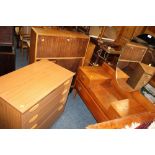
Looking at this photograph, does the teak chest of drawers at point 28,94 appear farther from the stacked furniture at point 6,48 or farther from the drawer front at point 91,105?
the drawer front at point 91,105

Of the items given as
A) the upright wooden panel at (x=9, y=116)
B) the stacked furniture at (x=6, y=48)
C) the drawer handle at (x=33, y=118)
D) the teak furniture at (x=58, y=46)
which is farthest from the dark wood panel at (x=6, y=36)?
the drawer handle at (x=33, y=118)

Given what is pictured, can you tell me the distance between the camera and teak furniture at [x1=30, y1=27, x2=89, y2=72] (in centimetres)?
204

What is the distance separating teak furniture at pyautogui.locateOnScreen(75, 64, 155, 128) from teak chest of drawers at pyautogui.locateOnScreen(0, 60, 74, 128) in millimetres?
604

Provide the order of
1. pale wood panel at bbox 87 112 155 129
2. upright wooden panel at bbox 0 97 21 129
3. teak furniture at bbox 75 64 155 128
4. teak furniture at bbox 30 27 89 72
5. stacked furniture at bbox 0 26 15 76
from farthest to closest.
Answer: teak furniture at bbox 30 27 89 72, teak furniture at bbox 75 64 155 128, stacked furniture at bbox 0 26 15 76, pale wood panel at bbox 87 112 155 129, upright wooden panel at bbox 0 97 21 129

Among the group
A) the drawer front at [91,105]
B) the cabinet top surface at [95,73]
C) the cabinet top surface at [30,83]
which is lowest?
the drawer front at [91,105]

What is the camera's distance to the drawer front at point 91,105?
2152 mm

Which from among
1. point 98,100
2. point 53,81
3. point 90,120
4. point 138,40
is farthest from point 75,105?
point 138,40

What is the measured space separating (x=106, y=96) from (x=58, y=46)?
39.2 inches

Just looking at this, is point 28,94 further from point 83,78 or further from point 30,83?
point 83,78

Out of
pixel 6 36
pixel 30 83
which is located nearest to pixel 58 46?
pixel 6 36

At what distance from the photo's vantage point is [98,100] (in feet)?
7.37

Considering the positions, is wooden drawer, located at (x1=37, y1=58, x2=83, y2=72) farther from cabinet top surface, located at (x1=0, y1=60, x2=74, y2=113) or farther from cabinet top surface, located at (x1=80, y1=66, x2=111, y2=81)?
cabinet top surface, located at (x1=0, y1=60, x2=74, y2=113)

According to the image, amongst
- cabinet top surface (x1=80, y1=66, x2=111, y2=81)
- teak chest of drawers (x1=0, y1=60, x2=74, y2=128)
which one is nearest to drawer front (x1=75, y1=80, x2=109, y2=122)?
cabinet top surface (x1=80, y1=66, x2=111, y2=81)
